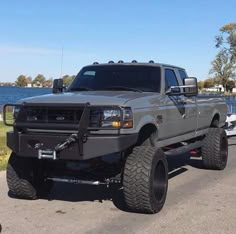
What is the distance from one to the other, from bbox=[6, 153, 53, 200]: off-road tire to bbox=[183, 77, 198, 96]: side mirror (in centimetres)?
258

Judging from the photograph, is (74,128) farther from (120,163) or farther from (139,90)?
(139,90)

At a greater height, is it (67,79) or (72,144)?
(67,79)

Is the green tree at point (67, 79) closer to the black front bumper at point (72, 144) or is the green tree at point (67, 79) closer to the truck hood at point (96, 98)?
the truck hood at point (96, 98)

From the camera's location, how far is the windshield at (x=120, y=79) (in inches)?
307

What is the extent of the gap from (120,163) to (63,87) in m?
2.28

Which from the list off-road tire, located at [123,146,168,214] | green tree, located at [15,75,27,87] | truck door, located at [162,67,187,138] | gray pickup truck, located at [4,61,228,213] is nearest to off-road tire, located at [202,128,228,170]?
truck door, located at [162,67,187,138]

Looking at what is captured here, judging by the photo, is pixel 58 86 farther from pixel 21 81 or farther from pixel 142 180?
pixel 21 81

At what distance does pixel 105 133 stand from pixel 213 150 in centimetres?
411

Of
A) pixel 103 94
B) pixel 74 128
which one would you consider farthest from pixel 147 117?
pixel 74 128

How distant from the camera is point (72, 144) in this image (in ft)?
20.3

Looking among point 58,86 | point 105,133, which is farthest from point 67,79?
point 105,133

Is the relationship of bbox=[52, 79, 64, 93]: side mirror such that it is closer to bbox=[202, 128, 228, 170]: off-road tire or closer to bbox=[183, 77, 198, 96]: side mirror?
bbox=[183, 77, 198, 96]: side mirror

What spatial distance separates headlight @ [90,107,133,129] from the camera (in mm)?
6254

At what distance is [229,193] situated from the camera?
791 centimetres
